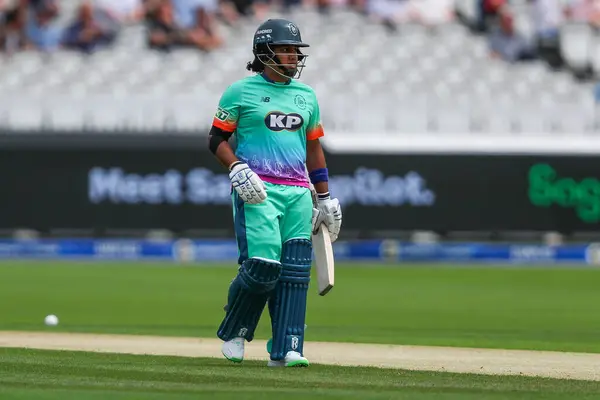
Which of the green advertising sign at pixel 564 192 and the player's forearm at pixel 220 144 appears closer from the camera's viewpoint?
the player's forearm at pixel 220 144

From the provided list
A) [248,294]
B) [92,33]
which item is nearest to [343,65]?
[92,33]

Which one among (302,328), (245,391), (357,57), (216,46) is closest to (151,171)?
(216,46)

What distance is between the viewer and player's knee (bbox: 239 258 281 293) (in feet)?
27.9

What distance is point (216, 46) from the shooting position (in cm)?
2798

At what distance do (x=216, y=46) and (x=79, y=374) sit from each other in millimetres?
20462

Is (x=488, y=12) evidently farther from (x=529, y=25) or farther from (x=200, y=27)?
(x=200, y=27)

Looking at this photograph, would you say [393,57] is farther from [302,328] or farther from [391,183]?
[302,328]

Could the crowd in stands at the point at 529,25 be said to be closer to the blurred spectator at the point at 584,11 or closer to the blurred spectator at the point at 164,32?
the blurred spectator at the point at 584,11

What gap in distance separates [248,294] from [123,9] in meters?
21.0

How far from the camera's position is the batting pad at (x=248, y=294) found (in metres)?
8.53

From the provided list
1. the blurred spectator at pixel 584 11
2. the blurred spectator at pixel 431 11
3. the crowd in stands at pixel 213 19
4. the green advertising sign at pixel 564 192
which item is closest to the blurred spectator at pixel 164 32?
the crowd in stands at pixel 213 19

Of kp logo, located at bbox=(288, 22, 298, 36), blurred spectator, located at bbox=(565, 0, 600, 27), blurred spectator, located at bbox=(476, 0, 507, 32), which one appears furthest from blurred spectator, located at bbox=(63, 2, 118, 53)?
kp logo, located at bbox=(288, 22, 298, 36)

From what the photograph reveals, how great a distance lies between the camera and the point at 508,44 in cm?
2805

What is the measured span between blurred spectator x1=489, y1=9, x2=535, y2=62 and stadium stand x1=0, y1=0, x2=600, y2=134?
3 cm
